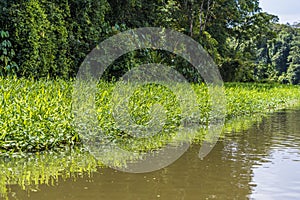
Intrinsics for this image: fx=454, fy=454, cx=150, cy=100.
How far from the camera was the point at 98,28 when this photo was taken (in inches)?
607

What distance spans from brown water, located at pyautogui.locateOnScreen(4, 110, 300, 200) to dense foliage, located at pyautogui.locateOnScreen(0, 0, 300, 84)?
22.7 ft

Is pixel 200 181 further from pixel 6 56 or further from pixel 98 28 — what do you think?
pixel 98 28

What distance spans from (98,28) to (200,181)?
11649mm

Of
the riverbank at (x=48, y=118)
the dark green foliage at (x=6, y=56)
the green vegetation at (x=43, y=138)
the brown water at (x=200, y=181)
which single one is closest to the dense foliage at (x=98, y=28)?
the dark green foliage at (x=6, y=56)

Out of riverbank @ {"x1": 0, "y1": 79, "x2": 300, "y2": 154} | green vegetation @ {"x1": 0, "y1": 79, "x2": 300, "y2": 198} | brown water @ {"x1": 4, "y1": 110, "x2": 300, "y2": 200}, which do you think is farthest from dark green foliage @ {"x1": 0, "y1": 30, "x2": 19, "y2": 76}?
brown water @ {"x1": 4, "y1": 110, "x2": 300, "y2": 200}

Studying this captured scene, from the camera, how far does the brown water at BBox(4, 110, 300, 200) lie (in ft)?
12.8

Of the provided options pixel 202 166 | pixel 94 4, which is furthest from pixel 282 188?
pixel 94 4

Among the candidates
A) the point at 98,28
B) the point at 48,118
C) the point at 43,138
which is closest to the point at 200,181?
the point at 43,138

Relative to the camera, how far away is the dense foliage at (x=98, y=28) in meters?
11.6

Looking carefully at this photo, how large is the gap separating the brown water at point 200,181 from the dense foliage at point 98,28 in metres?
6.92

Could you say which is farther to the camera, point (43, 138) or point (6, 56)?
point (6, 56)

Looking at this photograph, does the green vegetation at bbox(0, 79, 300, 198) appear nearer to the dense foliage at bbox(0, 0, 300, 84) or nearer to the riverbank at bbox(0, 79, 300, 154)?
the riverbank at bbox(0, 79, 300, 154)

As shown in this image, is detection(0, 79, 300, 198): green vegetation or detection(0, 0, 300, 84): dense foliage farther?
detection(0, 0, 300, 84): dense foliage

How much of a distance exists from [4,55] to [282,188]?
8.70 m
